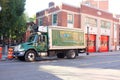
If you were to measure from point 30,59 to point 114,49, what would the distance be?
103ft

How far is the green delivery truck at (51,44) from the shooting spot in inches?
903

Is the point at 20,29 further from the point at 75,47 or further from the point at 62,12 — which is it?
the point at 75,47

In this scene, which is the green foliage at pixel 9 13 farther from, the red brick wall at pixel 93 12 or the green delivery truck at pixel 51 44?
the red brick wall at pixel 93 12

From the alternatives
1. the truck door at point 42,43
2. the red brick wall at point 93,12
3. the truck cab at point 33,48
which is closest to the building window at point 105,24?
the red brick wall at point 93,12

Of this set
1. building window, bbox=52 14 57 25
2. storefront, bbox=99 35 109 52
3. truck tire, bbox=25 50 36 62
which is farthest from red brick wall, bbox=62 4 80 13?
truck tire, bbox=25 50 36 62

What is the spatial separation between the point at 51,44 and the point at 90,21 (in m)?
21.0

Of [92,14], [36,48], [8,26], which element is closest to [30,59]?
[36,48]

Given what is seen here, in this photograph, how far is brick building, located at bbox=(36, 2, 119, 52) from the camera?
39812 mm

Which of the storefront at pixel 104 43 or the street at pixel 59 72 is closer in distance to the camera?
the street at pixel 59 72

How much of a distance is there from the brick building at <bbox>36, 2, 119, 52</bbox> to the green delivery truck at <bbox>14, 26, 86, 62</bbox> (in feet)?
37.8

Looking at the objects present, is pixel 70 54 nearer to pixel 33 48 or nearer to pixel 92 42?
pixel 33 48

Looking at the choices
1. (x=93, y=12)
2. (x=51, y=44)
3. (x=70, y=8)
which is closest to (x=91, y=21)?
(x=93, y=12)

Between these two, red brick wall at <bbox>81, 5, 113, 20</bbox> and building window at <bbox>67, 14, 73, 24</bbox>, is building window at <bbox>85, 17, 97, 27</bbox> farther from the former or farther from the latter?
building window at <bbox>67, 14, 73, 24</bbox>

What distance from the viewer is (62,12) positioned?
3881 centimetres
